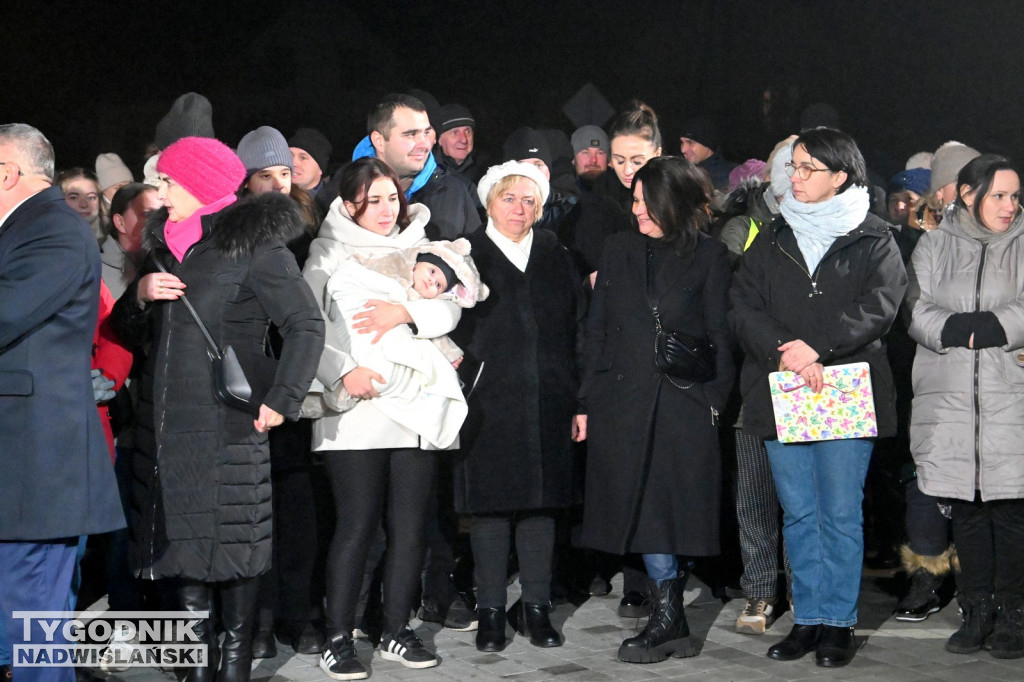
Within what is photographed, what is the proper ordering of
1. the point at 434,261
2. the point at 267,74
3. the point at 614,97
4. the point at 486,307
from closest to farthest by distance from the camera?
the point at 434,261 → the point at 486,307 → the point at 614,97 → the point at 267,74

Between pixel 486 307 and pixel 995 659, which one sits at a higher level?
pixel 486 307

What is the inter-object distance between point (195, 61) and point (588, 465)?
1264 cm

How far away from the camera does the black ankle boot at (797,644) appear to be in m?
5.23

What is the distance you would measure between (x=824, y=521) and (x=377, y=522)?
71.4 inches

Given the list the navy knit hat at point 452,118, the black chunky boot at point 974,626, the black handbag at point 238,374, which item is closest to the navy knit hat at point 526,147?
the navy knit hat at point 452,118

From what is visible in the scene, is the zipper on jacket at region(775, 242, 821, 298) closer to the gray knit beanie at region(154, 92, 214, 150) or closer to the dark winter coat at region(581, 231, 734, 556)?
the dark winter coat at region(581, 231, 734, 556)

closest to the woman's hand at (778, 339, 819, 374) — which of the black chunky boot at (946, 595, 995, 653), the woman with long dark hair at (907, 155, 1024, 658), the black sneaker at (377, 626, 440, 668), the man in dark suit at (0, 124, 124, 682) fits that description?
the woman with long dark hair at (907, 155, 1024, 658)

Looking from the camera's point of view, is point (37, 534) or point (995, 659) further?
point (995, 659)

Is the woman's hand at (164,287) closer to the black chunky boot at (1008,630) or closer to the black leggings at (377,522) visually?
the black leggings at (377,522)

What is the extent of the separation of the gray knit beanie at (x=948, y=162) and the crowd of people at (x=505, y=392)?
1.18 meters

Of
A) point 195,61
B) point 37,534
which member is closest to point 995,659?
point 37,534

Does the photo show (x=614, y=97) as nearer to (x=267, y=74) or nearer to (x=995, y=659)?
(x=267, y=74)

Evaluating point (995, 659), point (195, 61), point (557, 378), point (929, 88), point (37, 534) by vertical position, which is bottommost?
point (995, 659)

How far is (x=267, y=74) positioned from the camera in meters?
19.5
